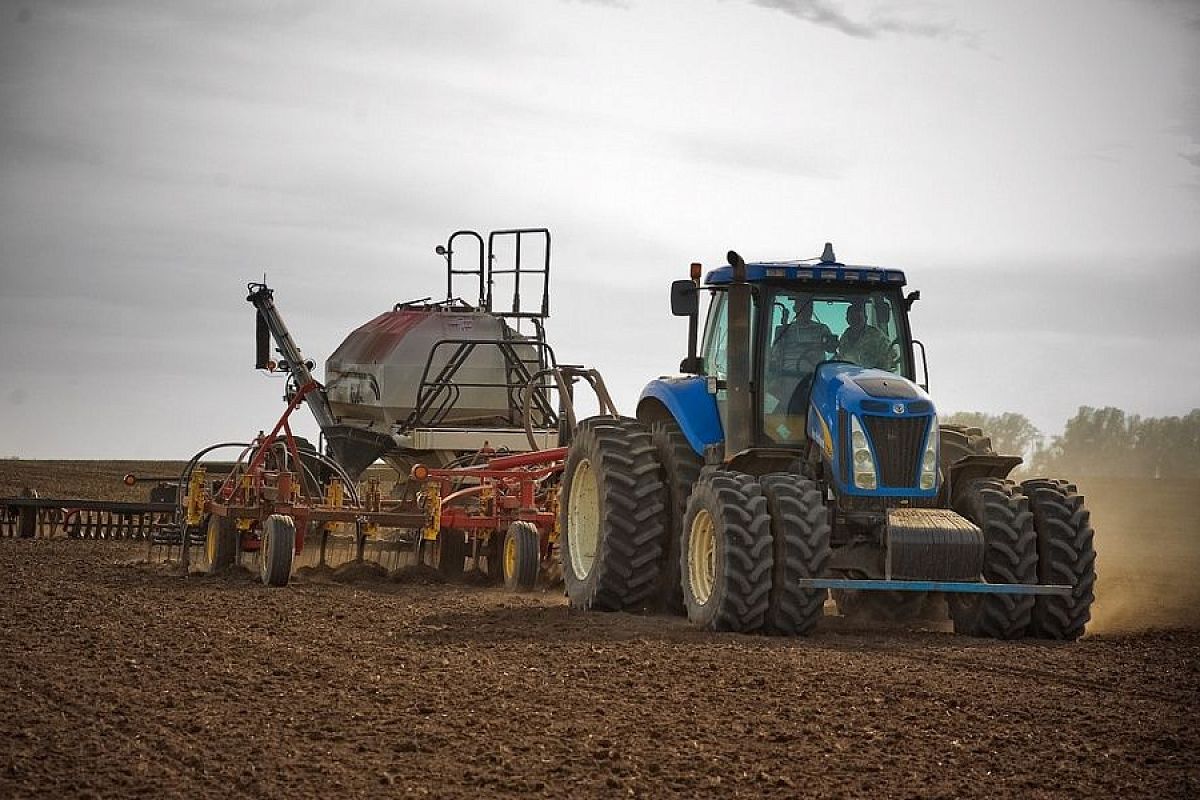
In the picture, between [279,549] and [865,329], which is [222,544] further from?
[865,329]

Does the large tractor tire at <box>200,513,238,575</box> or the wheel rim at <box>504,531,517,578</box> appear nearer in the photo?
the wheel rim at <box>504,531,517,578</box>

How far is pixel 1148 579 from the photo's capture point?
17734 millimetres

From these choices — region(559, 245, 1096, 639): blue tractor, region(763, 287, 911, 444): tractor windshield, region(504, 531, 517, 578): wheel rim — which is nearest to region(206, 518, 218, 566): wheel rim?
region(504, 531, 517, 578): wheel rim

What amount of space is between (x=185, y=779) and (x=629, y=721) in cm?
200

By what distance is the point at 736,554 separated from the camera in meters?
10.4

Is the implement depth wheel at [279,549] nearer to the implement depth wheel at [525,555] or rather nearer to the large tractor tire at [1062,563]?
the implement depth wheel at [525,555]

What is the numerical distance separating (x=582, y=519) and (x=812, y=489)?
3063mm

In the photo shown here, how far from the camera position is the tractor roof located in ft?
38.4

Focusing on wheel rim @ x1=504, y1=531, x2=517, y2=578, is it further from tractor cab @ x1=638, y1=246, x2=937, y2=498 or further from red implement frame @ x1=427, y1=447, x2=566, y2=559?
tractor cab @ x1=638, y1=246, x2=937, y2=498

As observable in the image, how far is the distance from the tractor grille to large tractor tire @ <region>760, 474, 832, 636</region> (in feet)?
1.91

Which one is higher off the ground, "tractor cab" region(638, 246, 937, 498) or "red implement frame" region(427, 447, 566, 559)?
"tractor cab" region(638, 246, 937, 498)

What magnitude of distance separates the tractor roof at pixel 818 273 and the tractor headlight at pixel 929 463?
1197mm

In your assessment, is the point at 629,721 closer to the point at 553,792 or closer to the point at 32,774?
the point at 553,792

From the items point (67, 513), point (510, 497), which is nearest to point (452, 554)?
point (510, 497)
